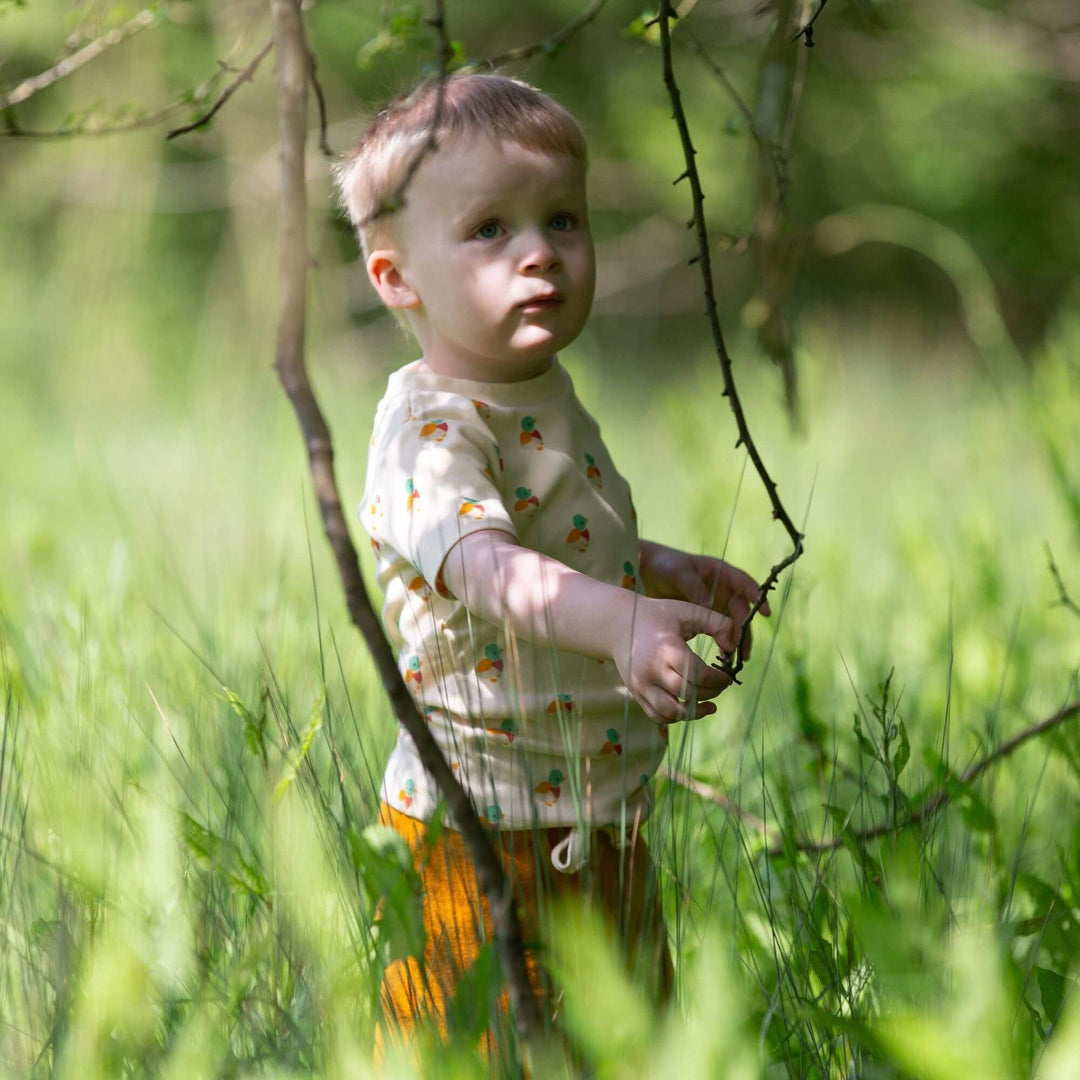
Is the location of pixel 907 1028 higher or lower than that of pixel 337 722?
lower

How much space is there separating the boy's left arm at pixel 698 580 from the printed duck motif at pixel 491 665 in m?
0.26

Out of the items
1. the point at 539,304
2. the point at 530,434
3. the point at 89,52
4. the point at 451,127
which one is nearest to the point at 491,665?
the point at 530,434

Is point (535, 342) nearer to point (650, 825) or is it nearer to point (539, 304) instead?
point (539, 304)

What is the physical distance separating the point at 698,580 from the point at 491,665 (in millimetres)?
297

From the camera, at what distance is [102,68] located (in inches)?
278

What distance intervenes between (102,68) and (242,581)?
18.1 ft

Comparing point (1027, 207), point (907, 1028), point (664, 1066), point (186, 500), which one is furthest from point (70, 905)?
point (1027, 207)

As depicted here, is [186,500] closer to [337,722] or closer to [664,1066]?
[337,722]

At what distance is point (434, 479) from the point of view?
1.20 metres

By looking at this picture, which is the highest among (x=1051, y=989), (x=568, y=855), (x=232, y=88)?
(x=232, y=88)

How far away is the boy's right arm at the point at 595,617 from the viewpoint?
1034mm

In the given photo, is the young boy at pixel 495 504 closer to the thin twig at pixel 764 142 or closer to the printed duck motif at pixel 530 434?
the printed duck motif at pixel 530 434

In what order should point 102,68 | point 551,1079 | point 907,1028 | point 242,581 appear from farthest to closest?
1. point 102,68
2. point 242,581
3. point 551,1079
4. point 907,1028

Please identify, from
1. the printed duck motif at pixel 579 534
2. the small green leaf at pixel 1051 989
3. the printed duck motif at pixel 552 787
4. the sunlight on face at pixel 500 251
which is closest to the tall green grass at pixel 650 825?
the small green leaf at pixel 1051 989
